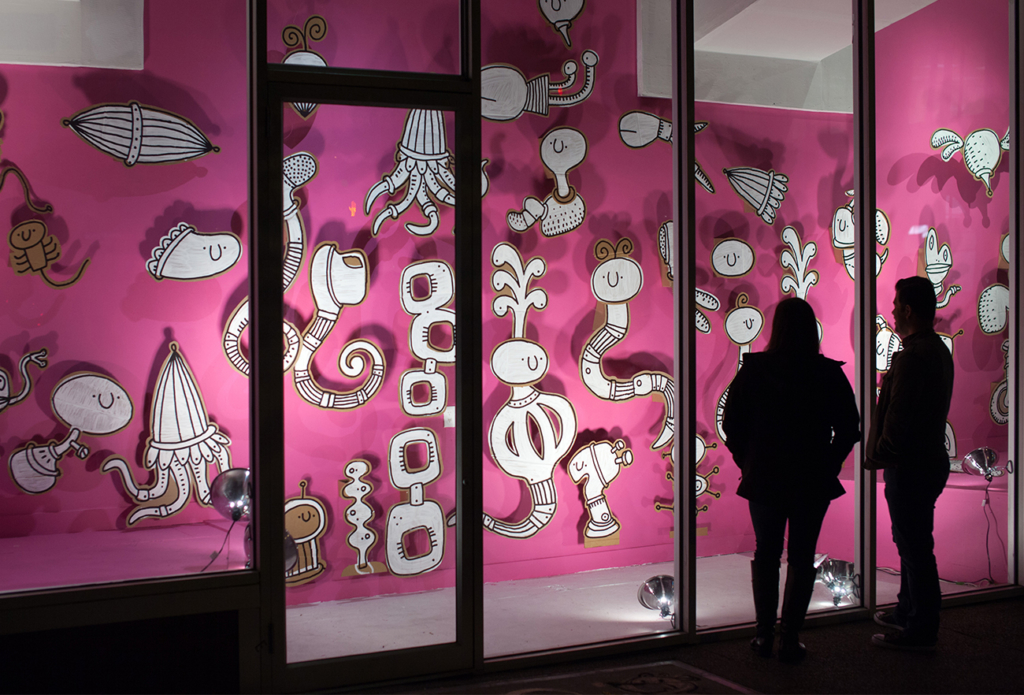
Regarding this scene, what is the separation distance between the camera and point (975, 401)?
4457 millimetres

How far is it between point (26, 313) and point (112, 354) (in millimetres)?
316

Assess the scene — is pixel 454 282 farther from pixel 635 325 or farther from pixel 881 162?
pixel 881 162

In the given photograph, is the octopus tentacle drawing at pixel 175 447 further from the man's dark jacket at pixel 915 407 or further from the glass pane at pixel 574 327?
the man's dark jacket at pixel 915 407

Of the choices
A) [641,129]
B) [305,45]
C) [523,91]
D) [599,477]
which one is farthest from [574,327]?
[305,45]

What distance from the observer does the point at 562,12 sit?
368cm

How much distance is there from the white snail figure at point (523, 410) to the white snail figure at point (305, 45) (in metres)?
1.01

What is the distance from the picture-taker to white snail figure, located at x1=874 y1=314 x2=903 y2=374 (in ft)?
13.4

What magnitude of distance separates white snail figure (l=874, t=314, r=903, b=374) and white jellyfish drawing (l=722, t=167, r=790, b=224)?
2.71 feet

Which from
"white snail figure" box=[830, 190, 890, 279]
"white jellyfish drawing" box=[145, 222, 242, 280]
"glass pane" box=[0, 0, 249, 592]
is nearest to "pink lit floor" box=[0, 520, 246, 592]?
"glass pane" box=[0, 0, 249, 592]

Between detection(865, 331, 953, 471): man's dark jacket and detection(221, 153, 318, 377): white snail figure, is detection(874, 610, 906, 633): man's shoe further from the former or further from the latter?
detection(221, 153, 318, 377): white snail figure

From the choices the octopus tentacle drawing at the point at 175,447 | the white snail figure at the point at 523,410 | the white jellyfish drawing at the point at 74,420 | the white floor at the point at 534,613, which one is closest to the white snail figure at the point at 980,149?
the white floor at the point at 534,613

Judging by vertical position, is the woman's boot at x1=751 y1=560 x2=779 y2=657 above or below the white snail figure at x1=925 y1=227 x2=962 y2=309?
below

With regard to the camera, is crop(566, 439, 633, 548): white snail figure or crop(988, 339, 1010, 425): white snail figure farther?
crop(988, 339, 1010, 425): white snail figure

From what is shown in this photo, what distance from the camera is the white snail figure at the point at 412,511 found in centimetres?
323
